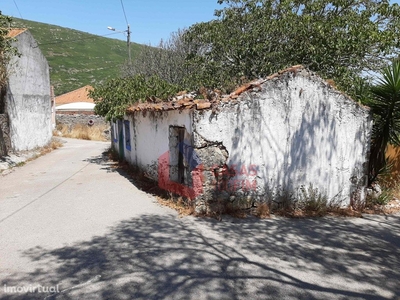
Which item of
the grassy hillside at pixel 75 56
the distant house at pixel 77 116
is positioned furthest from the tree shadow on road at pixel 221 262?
the grassy hillside at pixel 75 56

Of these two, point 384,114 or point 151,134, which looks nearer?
point 384,114

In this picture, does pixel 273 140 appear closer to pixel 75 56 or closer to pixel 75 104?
pixel 75 104

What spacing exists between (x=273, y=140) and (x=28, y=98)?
15.0 m

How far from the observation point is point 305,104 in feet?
24.9

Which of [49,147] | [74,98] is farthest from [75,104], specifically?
[49,147]

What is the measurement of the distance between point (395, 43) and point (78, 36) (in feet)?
307

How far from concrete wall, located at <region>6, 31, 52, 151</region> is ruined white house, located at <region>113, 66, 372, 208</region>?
11.0 meters

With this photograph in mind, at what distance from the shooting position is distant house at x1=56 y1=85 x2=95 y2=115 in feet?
115

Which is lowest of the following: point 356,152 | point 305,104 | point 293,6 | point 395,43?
point 356,152

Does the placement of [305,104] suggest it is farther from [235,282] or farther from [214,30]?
[214,30]

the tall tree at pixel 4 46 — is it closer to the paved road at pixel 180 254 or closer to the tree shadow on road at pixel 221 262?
the paved road at pixel 180 254

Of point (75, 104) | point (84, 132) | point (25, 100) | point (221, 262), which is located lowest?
point (221, 262)

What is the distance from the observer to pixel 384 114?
27.6ft

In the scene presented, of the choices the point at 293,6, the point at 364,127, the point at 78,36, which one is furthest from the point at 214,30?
the point at 78,36
